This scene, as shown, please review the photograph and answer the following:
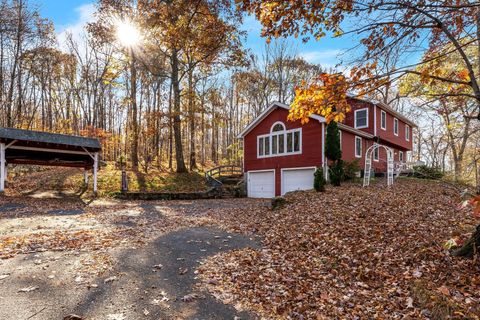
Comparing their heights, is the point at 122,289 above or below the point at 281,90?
below

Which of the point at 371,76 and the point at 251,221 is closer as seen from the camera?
the point at 371,76

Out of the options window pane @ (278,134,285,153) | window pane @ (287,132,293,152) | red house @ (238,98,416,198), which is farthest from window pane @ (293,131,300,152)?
window pane @ (278,134,285,153)

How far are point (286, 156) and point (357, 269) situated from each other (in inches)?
511

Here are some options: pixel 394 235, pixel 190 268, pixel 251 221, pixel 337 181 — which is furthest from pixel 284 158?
pixel 190 268

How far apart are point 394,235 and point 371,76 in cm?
365

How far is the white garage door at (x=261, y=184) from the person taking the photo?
18641mm

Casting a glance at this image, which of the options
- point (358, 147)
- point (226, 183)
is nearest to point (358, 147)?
point (358, 147)

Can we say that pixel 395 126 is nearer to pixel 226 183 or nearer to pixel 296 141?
pixel 296 141

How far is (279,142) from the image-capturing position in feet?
59.8

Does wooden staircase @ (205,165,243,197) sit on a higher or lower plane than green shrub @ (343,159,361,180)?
lower

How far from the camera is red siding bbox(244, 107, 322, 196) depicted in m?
16.2

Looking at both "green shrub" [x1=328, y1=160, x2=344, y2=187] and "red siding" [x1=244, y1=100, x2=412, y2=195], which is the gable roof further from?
"green shrub" [x1=328, y1=160, x2=344, y2=187]

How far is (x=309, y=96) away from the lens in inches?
182

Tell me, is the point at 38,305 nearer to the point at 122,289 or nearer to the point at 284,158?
the point at 122,289
